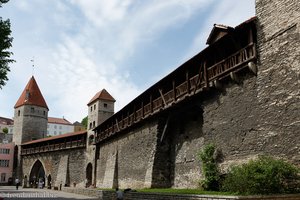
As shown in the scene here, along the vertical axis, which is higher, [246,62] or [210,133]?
[246,62]

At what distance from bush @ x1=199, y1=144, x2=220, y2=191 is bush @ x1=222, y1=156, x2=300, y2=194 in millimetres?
2900

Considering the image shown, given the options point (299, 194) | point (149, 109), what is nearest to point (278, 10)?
point (299, 194)

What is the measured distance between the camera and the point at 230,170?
45.3 ft

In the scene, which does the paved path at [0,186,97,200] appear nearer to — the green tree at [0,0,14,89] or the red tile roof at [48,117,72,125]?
the green tree at [0,0,14,89]

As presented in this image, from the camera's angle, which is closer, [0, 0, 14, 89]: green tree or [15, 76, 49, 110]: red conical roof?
[0, 0, 14, 89]: green tree

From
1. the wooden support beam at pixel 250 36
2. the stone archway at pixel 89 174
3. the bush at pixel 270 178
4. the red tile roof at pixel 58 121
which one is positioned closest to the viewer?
the bush at pixel 270 178

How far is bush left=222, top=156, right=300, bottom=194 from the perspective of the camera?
35.9 feet

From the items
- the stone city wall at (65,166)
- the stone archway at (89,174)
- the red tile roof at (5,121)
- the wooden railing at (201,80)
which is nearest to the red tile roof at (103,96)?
the stone city wall at (65,166)

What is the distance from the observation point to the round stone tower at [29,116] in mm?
54919

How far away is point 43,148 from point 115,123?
20627 millimetres

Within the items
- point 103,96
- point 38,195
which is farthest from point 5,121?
point 38,195

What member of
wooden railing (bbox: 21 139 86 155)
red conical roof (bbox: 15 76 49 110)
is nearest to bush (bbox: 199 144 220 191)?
wooden railing (bbox: 21 139 86 155)

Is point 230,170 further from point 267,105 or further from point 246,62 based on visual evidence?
point 246,62

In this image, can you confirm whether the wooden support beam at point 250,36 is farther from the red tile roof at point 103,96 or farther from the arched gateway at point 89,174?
the arched gateway at point 89,174
